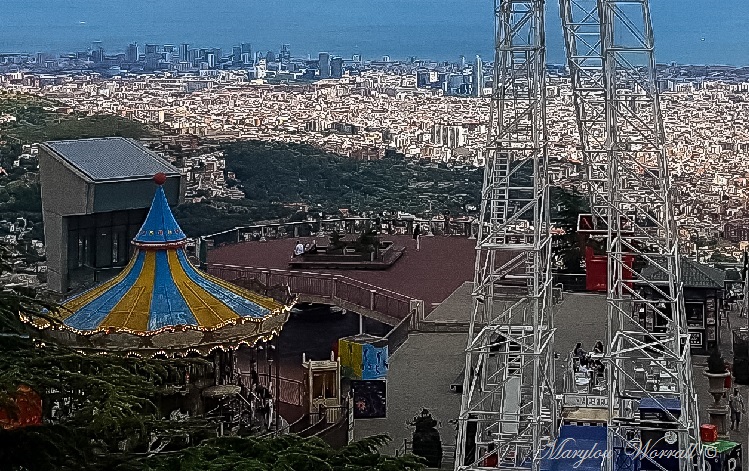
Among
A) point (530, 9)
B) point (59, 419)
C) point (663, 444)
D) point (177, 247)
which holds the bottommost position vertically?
point (663, 444)

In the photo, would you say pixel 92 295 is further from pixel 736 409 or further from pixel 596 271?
pixel 596 271

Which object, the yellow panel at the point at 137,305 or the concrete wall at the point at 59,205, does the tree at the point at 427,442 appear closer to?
the yellow panel at the point at 137,305

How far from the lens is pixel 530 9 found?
Result: 12734mm

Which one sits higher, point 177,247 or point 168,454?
point 177,247

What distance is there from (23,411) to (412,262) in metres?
24.2

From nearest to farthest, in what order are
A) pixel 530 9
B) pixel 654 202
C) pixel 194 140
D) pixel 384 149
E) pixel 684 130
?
pixel 530 9
pixel 654 202
pixel 684 130
pixel 194 140
pixel 384 149

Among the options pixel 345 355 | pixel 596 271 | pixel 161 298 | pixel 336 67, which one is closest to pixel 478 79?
pixel 336 67

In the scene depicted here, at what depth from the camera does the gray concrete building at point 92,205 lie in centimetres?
2042

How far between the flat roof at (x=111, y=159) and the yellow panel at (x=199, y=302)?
3.91 metres

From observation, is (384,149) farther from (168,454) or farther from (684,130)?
(168,454)

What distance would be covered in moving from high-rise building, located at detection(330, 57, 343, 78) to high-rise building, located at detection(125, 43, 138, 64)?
10166 millimetres

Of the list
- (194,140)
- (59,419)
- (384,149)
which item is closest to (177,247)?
(59,419)

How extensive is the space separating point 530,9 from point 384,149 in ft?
127

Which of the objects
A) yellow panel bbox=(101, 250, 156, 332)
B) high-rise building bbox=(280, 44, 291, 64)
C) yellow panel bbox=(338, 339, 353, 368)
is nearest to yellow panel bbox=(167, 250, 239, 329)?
yellow panel bbox=(101, 250, 156, 332)
